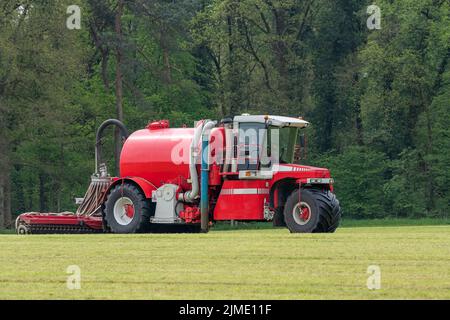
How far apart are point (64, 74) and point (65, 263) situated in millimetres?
39577

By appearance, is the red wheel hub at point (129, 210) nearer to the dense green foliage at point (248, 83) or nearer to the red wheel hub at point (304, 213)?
the red wheel hub at point (304, 213)

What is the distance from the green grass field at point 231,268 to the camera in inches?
577

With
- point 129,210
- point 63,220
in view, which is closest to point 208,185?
point 129,210

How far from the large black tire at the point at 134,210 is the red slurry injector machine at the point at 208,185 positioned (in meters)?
0.03

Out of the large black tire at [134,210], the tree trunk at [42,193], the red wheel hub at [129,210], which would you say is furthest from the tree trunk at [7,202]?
the red wheel hub at [129,210]

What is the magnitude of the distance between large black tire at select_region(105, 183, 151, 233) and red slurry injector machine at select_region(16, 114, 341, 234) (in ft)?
0.09

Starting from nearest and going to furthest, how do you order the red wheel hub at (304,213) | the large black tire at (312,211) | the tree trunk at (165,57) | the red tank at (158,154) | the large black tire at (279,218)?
1. the large black tire at (312,211)
2. the red wheel hub at (304,213)
3. the large black tire at (279,218)
4. the red tank at (158,154)
5. the tree trunk at (165,57)

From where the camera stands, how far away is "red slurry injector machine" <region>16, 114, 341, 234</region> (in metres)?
29.1

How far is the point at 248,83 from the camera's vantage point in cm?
6931

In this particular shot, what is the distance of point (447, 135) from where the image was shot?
216ft

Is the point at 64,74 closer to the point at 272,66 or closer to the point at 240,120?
the point at 272,66

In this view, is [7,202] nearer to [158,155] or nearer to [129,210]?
[129,210]

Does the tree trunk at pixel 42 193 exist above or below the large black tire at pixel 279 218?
below
